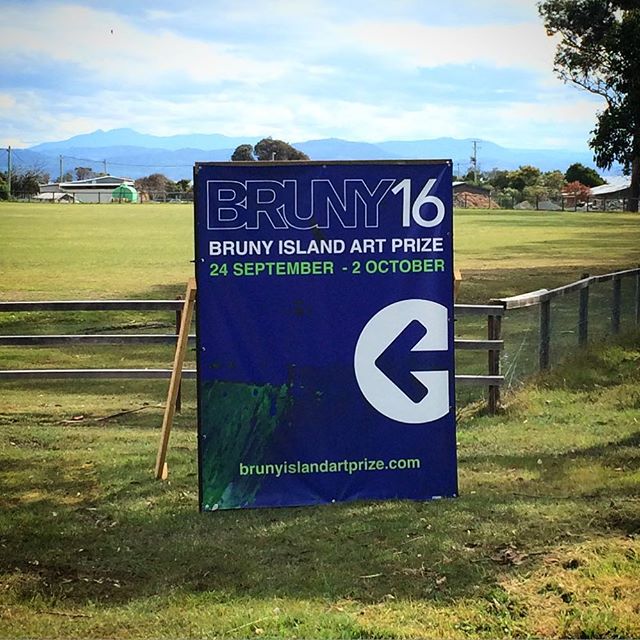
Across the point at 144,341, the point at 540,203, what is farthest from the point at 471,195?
the point at 144,341

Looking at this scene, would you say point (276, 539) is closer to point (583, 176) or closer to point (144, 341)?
point (144, 341)

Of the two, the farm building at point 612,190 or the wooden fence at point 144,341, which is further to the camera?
the farm building at point 612,190

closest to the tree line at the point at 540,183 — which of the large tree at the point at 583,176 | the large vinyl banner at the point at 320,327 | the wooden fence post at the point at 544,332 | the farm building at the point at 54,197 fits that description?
the large tree at the point at 583,176

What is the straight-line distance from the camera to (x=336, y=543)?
598 centimetres

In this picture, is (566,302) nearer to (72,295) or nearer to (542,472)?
(72,295)

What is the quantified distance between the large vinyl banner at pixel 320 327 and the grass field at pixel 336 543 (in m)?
0.31

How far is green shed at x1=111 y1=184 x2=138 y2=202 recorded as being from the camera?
115175 mm

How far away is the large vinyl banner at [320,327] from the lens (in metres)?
6.22

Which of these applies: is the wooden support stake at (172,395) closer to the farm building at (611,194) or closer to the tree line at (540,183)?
the farm building at (611,194)

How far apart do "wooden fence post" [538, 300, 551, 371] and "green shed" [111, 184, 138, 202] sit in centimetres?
10515

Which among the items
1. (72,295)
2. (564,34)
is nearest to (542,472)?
(72,295)

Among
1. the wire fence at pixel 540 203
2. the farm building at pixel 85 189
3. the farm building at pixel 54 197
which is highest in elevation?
the farm building at pixel 85 189

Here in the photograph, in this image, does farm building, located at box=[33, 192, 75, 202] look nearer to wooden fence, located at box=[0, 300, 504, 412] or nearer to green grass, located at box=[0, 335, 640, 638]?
wooden fence, located at box=[0, 300, 504, 412]

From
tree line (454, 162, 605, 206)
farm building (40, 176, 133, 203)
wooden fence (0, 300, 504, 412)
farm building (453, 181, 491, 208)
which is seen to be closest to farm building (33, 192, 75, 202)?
farm building (40, 176, 133, 203)
